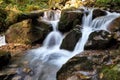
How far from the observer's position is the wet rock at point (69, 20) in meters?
11.9

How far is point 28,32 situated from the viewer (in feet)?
39.5

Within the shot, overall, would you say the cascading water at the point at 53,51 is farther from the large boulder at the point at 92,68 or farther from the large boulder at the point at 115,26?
the large boulder at the point at 92,68

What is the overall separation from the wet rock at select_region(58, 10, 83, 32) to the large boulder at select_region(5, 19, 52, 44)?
62 centimetres

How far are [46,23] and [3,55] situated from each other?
12.6 feet

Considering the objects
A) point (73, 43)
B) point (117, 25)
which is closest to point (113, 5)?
point (117, 25)

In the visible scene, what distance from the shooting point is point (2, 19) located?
14.5 m

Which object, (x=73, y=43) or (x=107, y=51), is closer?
(x=107, y=51)

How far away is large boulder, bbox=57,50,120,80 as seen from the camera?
635 cm

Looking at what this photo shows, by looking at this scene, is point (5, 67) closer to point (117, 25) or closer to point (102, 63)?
point (102, 63)

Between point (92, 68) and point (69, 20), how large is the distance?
197 inches

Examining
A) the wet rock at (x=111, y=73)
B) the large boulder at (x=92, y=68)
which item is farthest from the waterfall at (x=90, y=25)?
the wet rock at (x=111, y=73)

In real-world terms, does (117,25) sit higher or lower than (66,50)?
higher

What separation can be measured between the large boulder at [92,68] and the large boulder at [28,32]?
3.81m

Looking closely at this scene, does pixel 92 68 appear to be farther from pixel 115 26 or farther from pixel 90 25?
pixel 90 25
